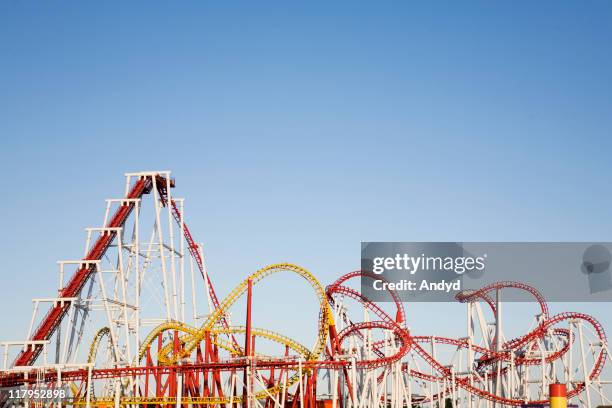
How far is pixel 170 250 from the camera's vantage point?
130 ft

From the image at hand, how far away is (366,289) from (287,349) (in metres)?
6.27

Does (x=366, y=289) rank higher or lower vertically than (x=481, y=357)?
higher

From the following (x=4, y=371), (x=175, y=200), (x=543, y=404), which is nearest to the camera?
(x=4, y=371)

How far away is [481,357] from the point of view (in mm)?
44438

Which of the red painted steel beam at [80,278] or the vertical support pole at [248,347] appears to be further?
the red painted steel beam at [80,278]

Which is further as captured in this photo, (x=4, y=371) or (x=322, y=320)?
(x=322, y=320)

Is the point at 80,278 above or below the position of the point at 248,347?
above

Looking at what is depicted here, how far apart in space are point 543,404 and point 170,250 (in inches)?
752

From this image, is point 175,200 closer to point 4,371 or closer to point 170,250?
point 170,250

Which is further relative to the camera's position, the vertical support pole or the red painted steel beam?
the red painted steel beam

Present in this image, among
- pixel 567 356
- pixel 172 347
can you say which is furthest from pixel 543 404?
pixel 172 347

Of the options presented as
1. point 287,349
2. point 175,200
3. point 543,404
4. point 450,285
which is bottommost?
point 543,404

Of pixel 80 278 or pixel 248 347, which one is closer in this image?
pixel 248 347

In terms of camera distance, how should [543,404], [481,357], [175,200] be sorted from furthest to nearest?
1. [481,357]
2. [175,200]
3. [543,404]
